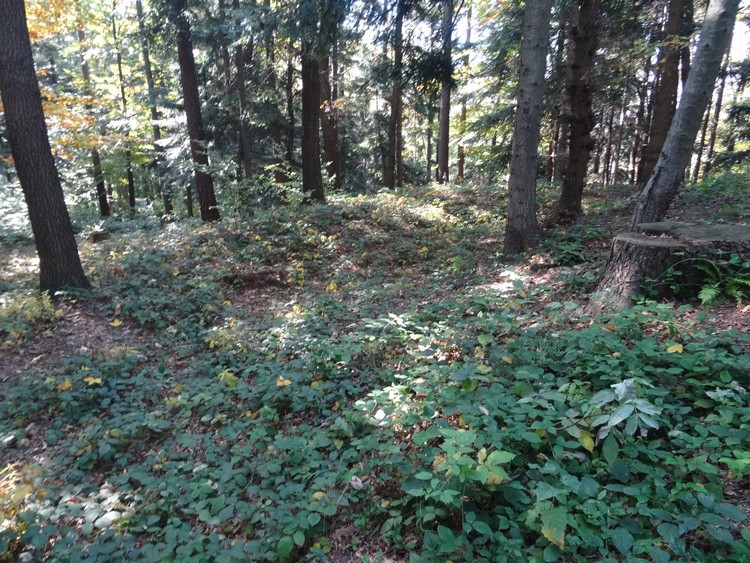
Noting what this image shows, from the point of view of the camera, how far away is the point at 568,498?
8.25 feet

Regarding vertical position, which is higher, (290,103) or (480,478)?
(290,103)

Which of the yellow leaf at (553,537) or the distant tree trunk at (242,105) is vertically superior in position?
the distant tree trunk at (242,105)

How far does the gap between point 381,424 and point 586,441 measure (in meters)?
1.51

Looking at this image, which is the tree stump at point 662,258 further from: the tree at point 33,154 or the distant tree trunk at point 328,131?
the distant tree trunk at point 328,131

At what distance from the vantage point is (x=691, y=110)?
5684mm

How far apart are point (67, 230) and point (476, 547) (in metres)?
7.86

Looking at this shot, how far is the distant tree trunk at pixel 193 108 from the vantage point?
11.9m

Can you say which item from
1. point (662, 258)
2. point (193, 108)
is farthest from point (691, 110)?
point (193, 108)

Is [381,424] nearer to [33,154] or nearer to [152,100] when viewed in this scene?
[33,154]

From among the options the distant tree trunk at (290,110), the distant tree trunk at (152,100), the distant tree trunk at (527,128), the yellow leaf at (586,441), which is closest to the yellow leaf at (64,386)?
the yellow leaf at (586,441)

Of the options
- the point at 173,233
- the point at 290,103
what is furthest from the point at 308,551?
the point at 290,103

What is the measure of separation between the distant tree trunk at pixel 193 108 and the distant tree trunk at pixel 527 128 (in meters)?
8.20

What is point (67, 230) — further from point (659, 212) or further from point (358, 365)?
point (659, 212)

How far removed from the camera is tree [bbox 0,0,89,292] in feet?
21.6
